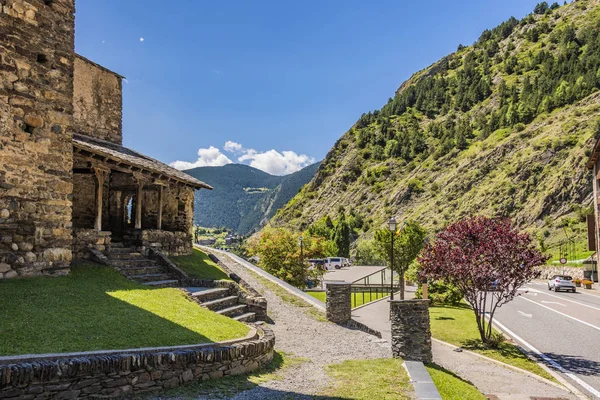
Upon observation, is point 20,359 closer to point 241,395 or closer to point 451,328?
point 241,395

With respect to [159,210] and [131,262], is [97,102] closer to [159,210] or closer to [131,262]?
[159,210]

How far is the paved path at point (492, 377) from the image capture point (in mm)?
9477

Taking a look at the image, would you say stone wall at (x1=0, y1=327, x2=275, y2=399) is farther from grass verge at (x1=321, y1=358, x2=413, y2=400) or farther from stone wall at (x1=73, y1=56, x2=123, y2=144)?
stone wall at (x1=73, y1=56, x2=123, y2=144)

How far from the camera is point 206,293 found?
1291cm

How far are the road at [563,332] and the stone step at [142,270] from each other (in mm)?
11977

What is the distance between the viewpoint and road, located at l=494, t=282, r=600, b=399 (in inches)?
434

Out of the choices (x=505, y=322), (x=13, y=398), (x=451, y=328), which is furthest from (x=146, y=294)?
(x=505, y=322)

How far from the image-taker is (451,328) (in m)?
17.2

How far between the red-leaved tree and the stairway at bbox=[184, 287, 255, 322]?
6.35 m

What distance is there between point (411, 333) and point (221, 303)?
5560mm

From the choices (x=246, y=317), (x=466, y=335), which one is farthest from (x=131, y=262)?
(x=466, y=335)

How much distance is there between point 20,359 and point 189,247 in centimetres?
1538

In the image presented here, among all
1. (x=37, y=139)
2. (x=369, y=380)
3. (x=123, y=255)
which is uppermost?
(x=37, y=139)

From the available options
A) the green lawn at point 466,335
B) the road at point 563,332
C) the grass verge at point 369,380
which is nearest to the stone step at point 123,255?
the grass verge at point 369,380
